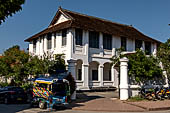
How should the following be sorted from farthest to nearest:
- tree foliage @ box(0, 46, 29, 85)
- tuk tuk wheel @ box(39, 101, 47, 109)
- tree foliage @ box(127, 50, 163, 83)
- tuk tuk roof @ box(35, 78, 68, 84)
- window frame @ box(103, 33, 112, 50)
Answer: window frame @ box(103, 33, 112, 50) → tree foliage @ box(0, 46, 29, 85) → tree foliage @ box(127, 50, 163, 83) → tuk tuk wheel @ box(39, 101, 47, 109) → tuk tuk roof @ box(35, 78, 68, 84)

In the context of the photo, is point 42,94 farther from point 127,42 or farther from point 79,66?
point 127,42

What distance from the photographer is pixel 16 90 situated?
18.4 meters

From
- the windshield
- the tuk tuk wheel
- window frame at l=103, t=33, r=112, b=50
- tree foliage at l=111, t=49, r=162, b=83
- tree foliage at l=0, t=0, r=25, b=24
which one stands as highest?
window frame at l=103, t=33, r=112, b=50

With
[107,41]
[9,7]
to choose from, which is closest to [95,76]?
[107,41]

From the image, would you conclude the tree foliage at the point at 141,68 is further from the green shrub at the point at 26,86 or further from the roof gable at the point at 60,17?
the green shrub at the point at 26,86

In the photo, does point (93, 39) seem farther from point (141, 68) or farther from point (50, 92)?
point (50, 92)

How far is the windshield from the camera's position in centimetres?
1438

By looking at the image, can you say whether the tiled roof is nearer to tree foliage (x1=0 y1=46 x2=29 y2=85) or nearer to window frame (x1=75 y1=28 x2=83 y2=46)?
window frame (x1=75 y1=28 x2=83 y2=46)

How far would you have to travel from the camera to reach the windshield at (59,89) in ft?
47.2

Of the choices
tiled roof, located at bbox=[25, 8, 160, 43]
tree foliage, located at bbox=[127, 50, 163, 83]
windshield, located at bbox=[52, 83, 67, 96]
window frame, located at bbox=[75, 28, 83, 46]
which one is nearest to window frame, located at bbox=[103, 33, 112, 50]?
tiled roof, located at bbox=[25, 8, 160, 43]

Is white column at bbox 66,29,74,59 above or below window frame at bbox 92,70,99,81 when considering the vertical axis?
above

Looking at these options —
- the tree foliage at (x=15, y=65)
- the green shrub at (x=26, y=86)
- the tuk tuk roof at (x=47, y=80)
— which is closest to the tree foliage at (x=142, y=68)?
the tuk tuk roof at (x=47, y=80)

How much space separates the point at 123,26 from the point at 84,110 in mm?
21789

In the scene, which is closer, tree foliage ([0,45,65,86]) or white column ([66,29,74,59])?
tree foliage ([0,45,65,86])
